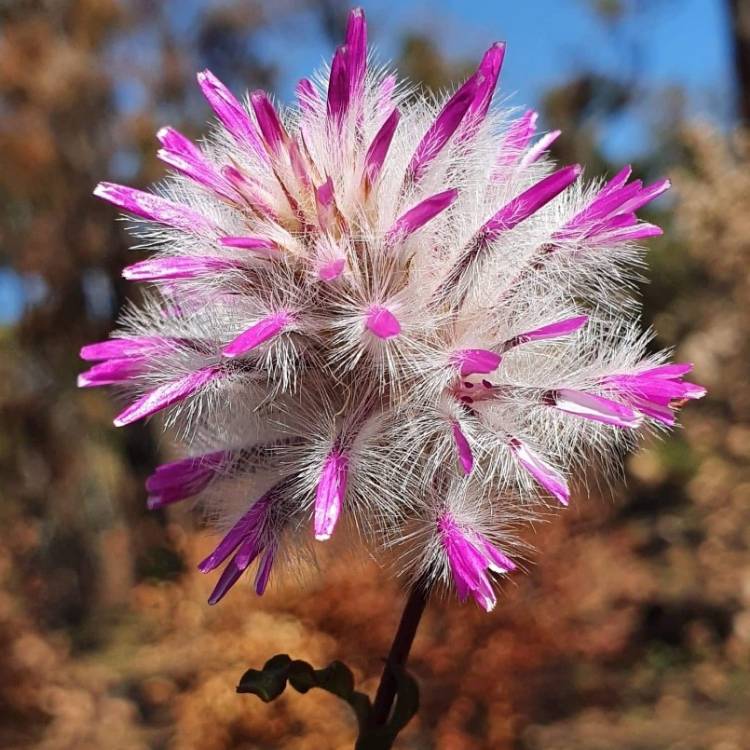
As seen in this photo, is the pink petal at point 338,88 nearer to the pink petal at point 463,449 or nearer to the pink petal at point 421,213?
the pink petal at point 421,213

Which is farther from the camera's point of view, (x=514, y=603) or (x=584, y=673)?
(x=584, y=673)

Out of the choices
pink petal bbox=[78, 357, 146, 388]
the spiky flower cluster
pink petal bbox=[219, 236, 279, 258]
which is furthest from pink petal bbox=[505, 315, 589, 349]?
pink petal bbox=[78, 357, 146, 388]

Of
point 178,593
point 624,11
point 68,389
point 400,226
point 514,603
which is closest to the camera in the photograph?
point 400,226

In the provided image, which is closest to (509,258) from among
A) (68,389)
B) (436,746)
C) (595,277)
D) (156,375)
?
(595,277)

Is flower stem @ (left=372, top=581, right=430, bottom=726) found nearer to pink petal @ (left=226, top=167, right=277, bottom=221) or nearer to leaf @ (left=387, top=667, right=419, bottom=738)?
leaf @ (left=387, top=667, right=419, bottom=738)

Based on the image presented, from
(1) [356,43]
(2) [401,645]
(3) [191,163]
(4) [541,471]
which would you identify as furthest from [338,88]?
(2) [401,645]

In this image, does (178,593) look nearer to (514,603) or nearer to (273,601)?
(273,601)

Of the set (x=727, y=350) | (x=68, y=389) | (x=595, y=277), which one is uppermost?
(x=68, y=389)
